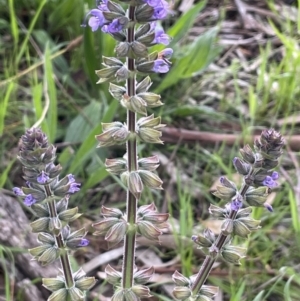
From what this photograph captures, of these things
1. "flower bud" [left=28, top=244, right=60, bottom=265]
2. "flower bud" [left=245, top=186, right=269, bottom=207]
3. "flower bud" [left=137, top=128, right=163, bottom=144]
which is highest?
"flower bud" [left=137, top=128, right=163, bottom=144]

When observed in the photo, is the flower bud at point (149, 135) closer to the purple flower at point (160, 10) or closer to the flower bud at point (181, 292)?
the purple flower at point (160, 10)

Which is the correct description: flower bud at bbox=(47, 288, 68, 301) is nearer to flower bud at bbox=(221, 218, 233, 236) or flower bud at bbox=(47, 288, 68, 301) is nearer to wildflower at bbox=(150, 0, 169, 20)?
flower bud at bbox=(221, 218, 233, 236)

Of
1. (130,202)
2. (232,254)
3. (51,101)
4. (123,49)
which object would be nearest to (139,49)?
(123,49)

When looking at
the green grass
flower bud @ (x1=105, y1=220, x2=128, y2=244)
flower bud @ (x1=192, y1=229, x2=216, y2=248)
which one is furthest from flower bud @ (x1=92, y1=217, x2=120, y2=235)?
the green grass

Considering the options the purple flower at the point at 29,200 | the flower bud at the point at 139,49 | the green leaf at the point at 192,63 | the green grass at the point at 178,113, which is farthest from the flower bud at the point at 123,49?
the green leaf at the point at 192,63

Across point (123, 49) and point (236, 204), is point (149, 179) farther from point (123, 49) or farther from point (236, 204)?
point (123, 49)
